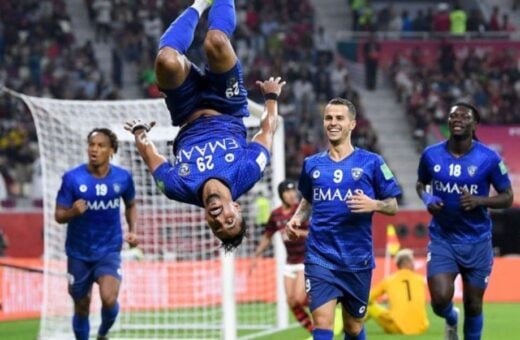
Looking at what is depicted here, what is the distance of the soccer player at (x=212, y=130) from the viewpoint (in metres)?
8.80

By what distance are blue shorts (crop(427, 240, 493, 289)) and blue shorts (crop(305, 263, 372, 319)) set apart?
1262mm

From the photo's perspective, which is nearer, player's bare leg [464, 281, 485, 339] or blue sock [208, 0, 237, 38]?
blue sock [208, 0, 237, 38]

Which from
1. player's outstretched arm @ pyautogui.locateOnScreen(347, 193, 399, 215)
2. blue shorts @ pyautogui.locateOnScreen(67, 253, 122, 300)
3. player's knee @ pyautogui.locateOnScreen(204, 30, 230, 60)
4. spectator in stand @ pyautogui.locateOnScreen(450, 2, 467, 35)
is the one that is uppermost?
spectator in stand @ pyautogui.locateOnScreen(450, 2, 467, 35)

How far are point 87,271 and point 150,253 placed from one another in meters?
4.81

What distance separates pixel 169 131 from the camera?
15969 millimetres

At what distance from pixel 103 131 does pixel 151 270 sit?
5.24m

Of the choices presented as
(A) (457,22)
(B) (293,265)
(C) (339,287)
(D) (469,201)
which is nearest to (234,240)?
(C) (339,287)

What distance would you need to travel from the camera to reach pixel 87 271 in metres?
13.2

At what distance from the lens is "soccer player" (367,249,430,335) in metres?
15.9

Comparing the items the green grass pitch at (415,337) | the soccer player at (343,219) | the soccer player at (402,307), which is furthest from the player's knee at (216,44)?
the soccer player at (402,307)

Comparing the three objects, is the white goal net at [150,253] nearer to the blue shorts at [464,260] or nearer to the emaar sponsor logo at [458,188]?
the blue shorts at [464,260]

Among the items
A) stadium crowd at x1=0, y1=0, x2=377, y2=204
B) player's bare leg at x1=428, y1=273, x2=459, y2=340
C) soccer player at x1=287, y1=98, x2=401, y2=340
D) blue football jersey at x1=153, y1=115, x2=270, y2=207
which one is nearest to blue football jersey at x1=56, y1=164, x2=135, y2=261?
soccer player at x1=287, y1=98, x2=401, y2=340

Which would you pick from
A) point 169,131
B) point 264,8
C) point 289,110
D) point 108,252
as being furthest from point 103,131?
point 264,8

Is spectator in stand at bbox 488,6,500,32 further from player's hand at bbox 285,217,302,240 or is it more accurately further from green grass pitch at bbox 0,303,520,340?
player's hand at bbox 285,217,302,240
